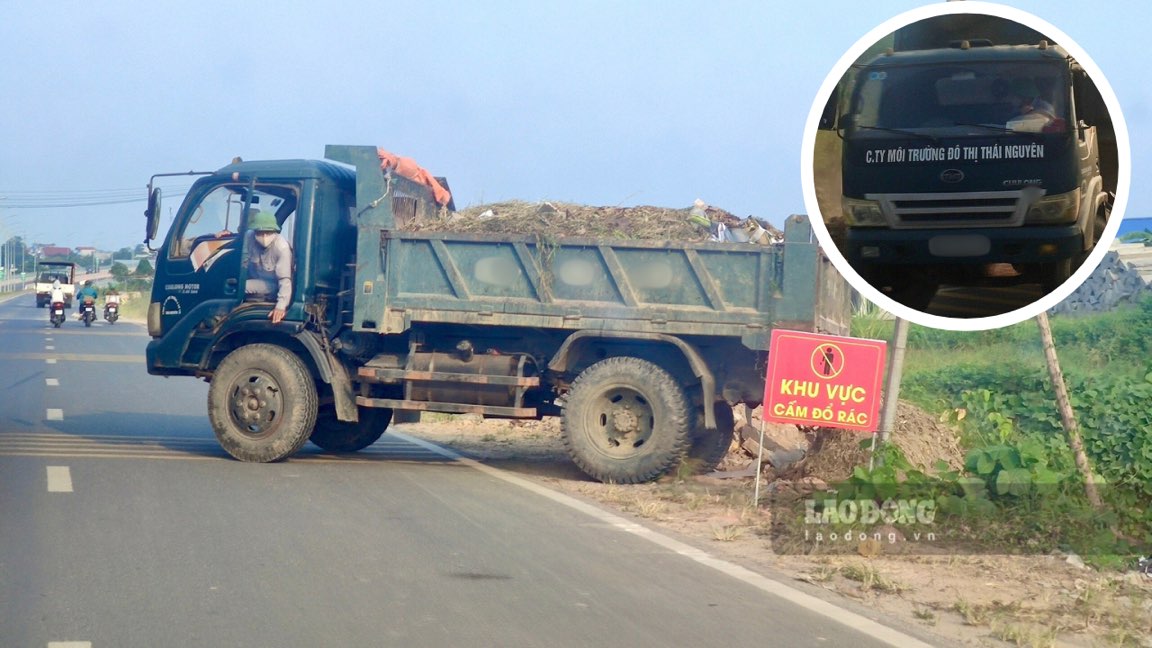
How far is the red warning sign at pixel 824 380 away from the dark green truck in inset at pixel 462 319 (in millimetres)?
812

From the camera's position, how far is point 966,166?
9.35 feet

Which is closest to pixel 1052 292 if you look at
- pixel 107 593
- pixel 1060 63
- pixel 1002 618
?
pixel 1060 63

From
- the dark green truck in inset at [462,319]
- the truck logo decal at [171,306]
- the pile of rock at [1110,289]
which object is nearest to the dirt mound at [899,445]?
the dark green truck in inset at [462,319]

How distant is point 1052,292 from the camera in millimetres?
3008

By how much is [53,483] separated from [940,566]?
6544mm

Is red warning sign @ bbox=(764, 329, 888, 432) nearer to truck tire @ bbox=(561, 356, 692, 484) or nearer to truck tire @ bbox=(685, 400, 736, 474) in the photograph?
truck tire @ bbox=(561, 356, 692, 484)

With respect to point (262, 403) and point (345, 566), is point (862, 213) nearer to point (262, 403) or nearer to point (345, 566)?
point (345, 566)

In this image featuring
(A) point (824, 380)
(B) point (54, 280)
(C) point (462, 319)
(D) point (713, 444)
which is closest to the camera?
(A) point (824, 380)

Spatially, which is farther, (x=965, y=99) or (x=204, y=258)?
(x=204, y=258)

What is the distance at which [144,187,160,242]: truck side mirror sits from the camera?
11.0 m

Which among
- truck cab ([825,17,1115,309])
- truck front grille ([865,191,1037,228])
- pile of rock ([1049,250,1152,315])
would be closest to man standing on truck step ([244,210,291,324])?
truck cab ([825,17,1115,309])

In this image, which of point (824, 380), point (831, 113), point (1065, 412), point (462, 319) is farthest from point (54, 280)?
point (831, 113)

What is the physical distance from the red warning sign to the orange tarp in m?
3.85

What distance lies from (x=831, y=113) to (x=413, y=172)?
8162 millimetres
